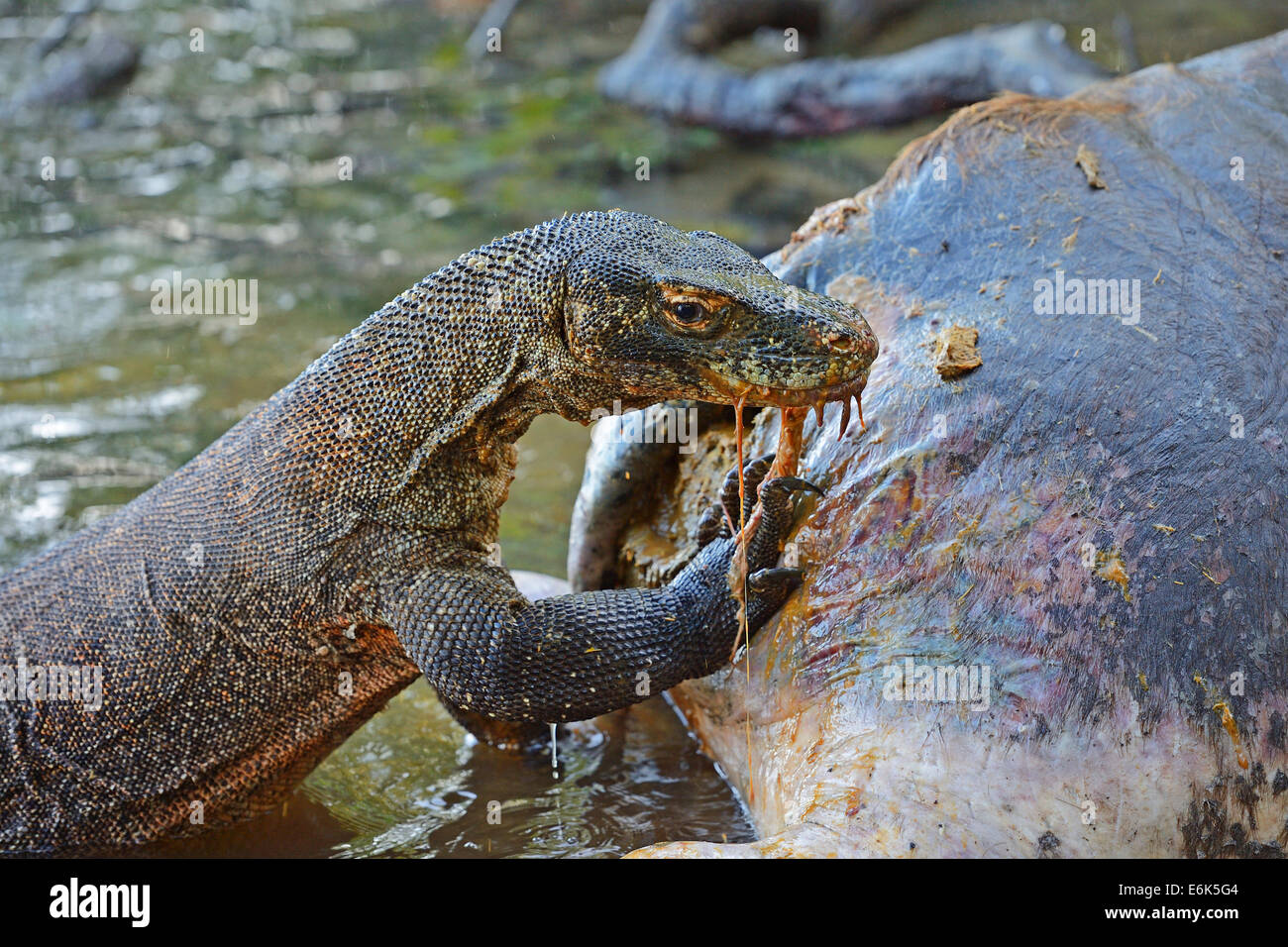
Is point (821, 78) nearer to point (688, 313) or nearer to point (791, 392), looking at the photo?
point (688, 313)

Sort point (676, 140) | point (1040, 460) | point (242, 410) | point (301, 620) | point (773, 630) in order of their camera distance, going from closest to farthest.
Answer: point (1040, 460) → point (773, 630) → point (301, 620) → point (242, 410) → point (676, 140)

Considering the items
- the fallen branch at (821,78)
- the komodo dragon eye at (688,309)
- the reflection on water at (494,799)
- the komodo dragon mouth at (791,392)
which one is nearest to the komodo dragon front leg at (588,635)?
the komodo dragon mouth at (791,392)

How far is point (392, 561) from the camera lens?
481 cm

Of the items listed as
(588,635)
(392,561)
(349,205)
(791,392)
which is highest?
(349,205)

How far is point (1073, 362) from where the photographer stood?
437 cm

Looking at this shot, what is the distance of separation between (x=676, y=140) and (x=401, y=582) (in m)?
10.1

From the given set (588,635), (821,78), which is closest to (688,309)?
(588,635)

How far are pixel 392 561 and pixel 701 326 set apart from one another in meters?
1.44

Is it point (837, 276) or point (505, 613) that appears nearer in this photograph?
point (505, 613)

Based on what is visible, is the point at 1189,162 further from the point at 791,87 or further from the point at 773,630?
the point at 791,87

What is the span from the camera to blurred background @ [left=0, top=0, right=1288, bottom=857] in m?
5.67

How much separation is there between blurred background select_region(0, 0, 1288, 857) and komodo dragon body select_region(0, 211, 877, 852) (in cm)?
58

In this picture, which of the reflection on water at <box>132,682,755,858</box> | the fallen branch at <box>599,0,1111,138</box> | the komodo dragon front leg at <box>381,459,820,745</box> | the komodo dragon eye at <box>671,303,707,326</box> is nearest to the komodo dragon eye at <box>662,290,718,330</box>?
the komodo dragon eye at <box>671,303,707,326</box>

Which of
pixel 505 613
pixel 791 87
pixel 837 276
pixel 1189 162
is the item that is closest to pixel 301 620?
pixel 505 613
